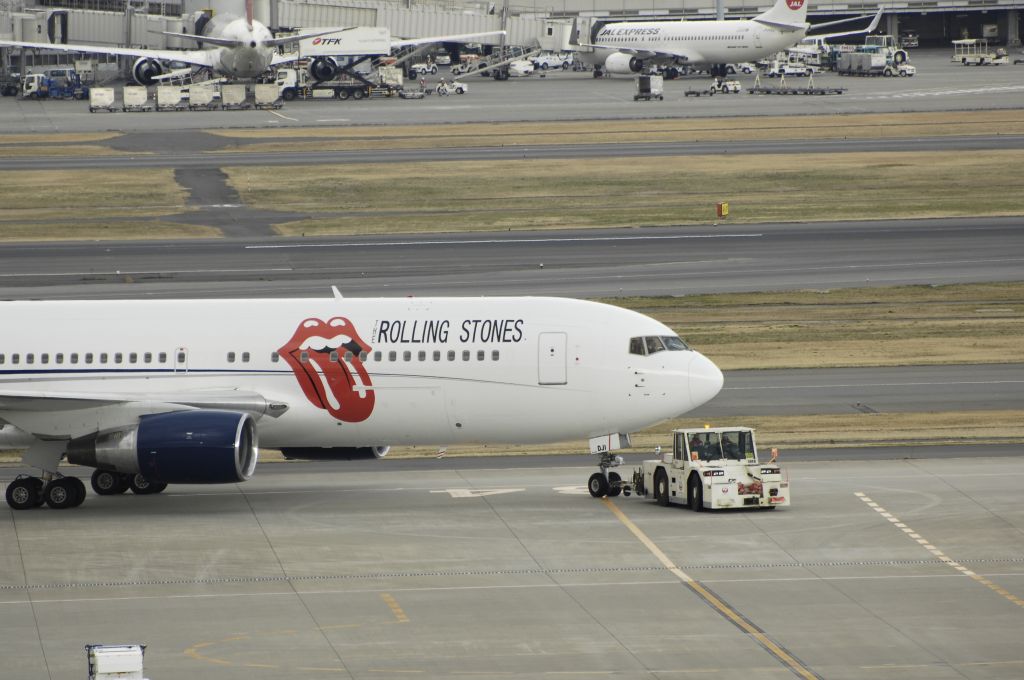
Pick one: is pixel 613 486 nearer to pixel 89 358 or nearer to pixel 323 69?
pixel 89 358

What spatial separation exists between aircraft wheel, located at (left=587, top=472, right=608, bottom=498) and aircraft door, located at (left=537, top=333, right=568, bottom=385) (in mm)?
2788

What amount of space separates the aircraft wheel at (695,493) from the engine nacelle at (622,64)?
14148 cm

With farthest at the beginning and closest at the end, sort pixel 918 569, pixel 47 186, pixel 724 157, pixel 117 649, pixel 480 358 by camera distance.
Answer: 1. pixel 724 157
2. pixel 47 186
3. pixel 480 358
4. pixel 918 569
5. pixel 117 649

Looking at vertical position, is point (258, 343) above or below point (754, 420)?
above

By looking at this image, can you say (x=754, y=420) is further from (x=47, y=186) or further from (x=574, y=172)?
(x=47, y=186)

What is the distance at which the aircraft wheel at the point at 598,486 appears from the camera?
3825 cm

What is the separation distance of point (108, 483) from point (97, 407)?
11.0ft

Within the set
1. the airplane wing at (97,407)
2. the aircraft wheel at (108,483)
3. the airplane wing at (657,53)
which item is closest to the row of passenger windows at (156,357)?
the airplane wing at (97,407)

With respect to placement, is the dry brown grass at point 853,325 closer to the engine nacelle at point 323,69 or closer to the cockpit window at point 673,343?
the cockpit window at point 673,343

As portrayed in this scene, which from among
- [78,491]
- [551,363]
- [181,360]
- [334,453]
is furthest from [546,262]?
[78,491]

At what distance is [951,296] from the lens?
210 feet

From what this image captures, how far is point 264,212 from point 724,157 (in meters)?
31.5

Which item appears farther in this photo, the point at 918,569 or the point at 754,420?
the point at 754,420

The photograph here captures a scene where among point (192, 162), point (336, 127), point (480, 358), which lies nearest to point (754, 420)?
point (480, 358)
